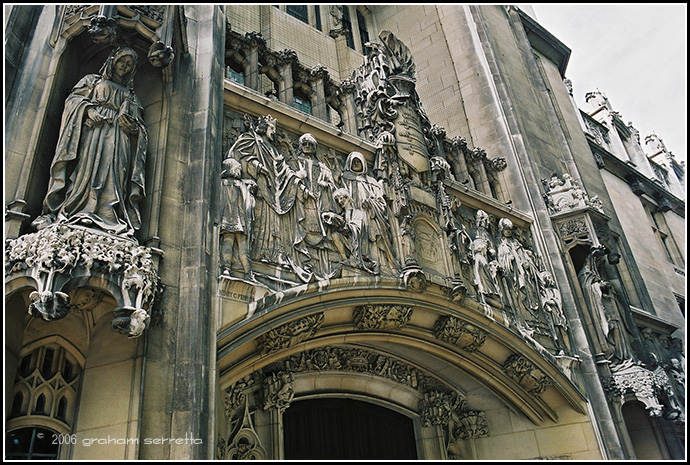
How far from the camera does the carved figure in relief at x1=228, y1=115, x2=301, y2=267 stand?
6.69 meters

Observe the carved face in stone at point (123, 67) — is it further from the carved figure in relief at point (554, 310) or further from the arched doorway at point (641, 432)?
the arched doorway at point (641, 432)

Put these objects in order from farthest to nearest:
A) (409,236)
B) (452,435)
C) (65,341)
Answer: (452,435), (409,236), (65,341)

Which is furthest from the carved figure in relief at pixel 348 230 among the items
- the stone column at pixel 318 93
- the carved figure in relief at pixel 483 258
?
the carved figure in relief at pixel 483 258

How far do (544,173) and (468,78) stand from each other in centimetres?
297

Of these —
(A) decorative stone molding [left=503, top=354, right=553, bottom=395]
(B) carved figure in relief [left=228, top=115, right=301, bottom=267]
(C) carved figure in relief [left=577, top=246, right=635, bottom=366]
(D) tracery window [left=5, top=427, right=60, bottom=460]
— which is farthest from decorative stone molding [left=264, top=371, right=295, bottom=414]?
(C) carved figure in relief [left=577, top=246, right=635, bottom=366]

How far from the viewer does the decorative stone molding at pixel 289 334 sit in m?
6.34

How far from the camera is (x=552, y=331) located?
9703 mm

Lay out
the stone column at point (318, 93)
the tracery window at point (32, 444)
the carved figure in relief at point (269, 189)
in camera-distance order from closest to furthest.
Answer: the tracery window at point (32, 444) → the carved figure in relief at point (269, 189) → the stone column at point (318, 93)

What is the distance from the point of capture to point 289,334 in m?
6.49

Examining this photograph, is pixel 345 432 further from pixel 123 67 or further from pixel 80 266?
pixel 123 67

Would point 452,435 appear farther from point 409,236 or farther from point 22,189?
point 22,189

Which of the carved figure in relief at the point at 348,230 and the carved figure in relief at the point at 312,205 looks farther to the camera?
the carved figure in relief at the point at 348,230

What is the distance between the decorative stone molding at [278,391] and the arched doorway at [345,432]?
665mm

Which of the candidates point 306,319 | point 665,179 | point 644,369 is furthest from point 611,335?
point 665,179
